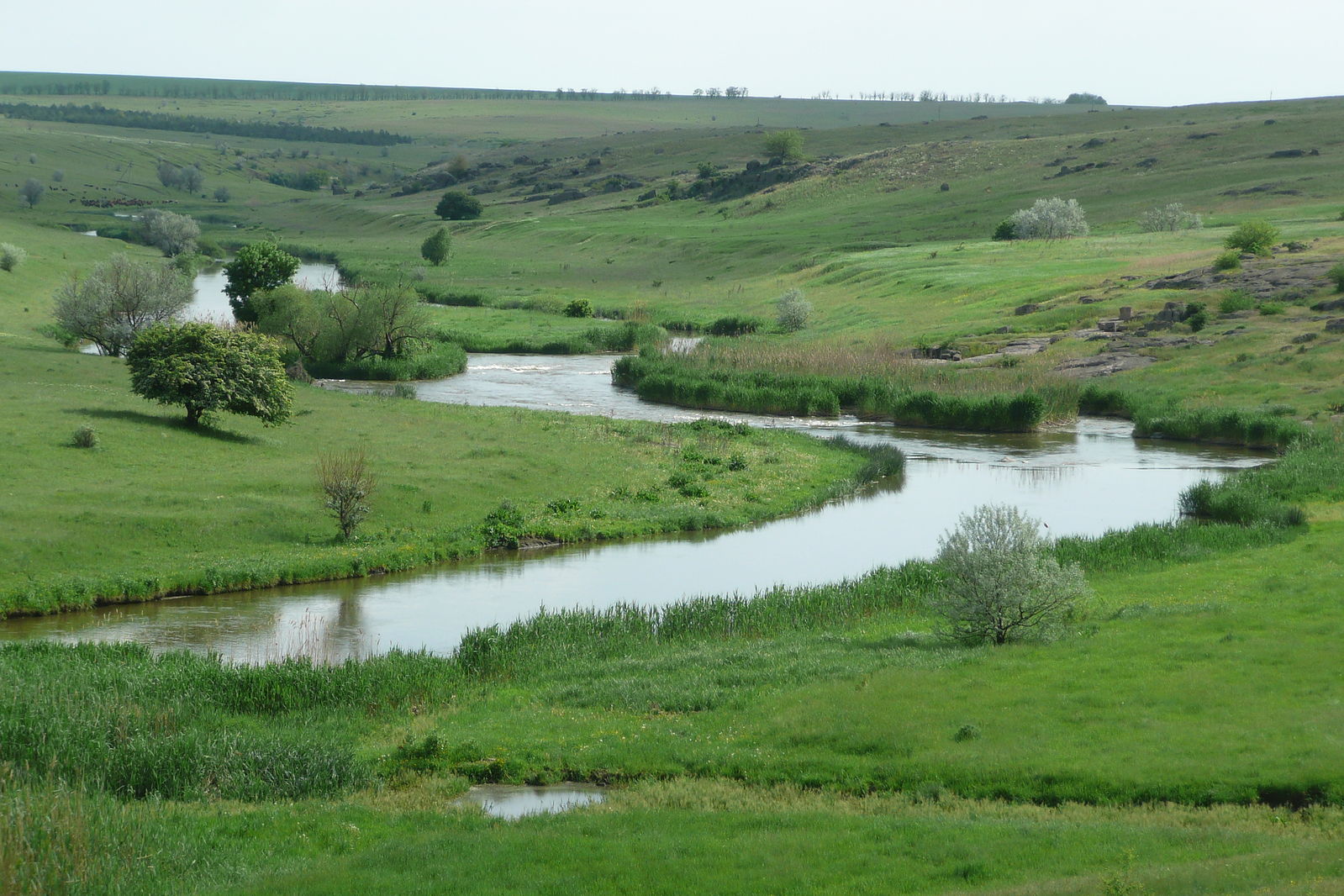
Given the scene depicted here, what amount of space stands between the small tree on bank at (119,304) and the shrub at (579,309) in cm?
3705

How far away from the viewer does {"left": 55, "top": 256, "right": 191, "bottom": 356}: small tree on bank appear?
188 feet

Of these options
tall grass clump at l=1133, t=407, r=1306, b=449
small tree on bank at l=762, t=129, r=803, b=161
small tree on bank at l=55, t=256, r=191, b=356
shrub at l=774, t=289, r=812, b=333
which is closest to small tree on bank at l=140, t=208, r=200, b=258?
shrub at l=774, t=289, r=812, b=333

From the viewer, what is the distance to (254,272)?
239 feet

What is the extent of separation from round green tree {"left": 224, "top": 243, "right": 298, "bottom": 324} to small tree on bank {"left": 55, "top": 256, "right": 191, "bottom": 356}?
1332 cm

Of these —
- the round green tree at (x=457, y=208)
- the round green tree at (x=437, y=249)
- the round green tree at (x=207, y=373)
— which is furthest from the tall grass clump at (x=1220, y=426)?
the round green tree at (x=457, y=208)

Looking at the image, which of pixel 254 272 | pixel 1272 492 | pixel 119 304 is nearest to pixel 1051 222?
pixel 254 272

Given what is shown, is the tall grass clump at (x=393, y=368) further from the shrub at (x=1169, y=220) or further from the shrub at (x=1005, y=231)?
the shrub at (x=1169, y=220)

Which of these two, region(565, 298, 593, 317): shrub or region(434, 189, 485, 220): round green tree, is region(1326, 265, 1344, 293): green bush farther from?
region(434, 189, 485, 220): round green tree

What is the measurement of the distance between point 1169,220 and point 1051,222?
8.83 m

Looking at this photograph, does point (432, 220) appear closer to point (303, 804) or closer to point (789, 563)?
point (789, 563)

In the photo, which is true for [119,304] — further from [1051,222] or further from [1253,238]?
[1051,222]

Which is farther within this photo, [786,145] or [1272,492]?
[786,145]

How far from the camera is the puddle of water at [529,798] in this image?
54.4ft

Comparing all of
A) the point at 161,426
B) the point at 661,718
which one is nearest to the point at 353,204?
the point at 161,426
